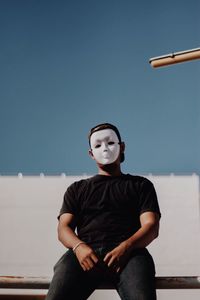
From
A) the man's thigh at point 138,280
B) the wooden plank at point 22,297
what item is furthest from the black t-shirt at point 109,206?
the wooden plank at point 22,297

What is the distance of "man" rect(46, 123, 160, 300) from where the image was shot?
1757 mm

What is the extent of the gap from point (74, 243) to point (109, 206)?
0.25 metres

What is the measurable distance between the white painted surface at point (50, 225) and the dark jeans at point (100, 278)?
26.3 feet

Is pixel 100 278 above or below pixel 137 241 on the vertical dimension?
below

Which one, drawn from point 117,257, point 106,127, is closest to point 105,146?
point 106,127

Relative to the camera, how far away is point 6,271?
10125 millimetres

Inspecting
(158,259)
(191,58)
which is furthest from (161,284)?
(158,259)

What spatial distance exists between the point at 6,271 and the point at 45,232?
4.39 ft

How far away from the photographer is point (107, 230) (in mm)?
1905

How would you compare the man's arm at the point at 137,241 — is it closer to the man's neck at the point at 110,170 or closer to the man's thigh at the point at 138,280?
the man's thigh at the point at 138,280

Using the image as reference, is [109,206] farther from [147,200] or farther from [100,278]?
[100,278]

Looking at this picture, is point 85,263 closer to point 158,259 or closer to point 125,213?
point 125,213

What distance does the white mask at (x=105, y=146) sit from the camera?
2.18 m

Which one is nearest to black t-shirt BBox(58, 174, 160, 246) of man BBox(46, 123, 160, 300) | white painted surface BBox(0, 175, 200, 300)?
man BBox(46, 123, 160, 300)
